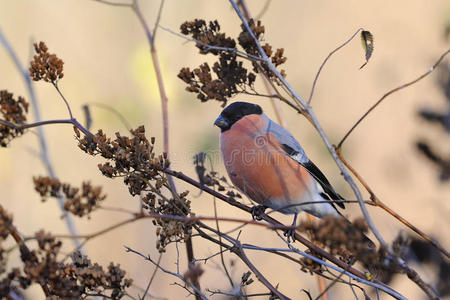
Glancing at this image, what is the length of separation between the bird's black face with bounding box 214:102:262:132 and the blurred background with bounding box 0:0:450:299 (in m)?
0.81

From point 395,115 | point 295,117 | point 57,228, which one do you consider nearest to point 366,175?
point 395,115

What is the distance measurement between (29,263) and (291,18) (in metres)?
4.82

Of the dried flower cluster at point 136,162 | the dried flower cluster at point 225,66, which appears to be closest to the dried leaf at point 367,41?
the dried flower cluster at point 225,66

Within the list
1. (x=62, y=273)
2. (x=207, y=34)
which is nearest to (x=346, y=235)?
(x=62, y=273)

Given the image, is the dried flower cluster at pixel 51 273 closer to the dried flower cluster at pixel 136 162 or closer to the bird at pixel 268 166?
the dried flower cluster at pixel 136 162

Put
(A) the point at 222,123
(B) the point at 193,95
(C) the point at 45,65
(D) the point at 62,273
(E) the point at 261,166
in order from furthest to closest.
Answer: (B) the point at 193,95 → (A) the point at 222,123 → (E) the point at 261,166 → (C) the point at 45,65 → (D) the point at 62,273

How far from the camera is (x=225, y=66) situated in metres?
1.87

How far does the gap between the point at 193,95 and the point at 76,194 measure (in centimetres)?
322

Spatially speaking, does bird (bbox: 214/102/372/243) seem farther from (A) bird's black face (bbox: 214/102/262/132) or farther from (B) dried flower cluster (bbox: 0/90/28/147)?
(B) dried flower cluster (bbox: 0/90/28/147)

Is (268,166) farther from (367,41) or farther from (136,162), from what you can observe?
(367,41)

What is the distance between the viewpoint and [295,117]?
447cm

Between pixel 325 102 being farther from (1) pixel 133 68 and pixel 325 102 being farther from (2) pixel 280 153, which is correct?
(2) pixel 280 153

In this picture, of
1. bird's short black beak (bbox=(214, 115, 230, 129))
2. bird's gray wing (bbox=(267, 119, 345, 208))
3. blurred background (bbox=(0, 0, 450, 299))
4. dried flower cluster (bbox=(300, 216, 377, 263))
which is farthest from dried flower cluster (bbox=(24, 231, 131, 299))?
blurred background (bbox=(0, 0, 450, 299))

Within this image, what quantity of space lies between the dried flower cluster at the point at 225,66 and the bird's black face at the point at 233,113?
3.37ft
